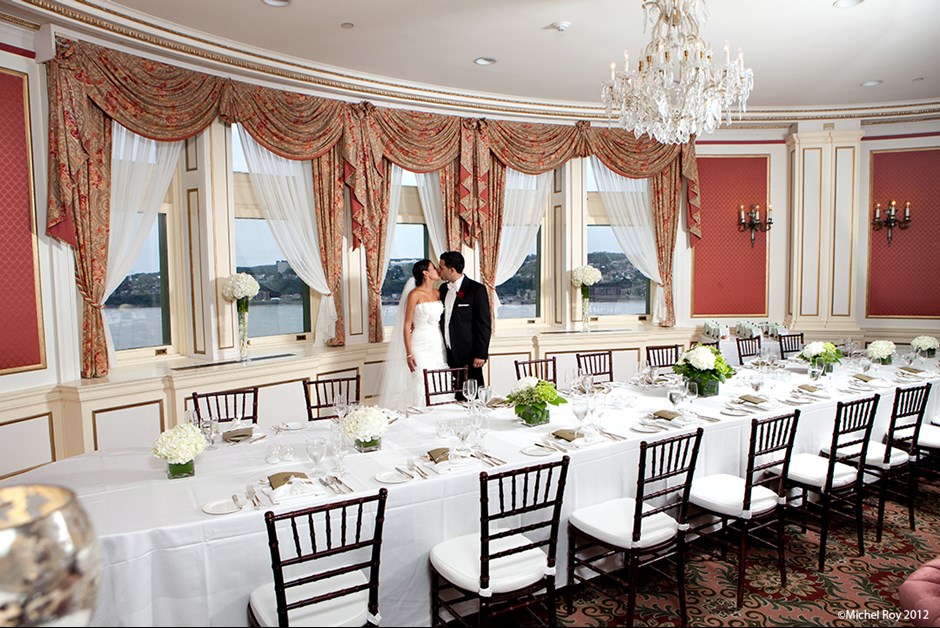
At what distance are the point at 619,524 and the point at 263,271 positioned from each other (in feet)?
13.1

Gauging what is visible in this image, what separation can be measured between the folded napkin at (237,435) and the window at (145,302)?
2.17 meters

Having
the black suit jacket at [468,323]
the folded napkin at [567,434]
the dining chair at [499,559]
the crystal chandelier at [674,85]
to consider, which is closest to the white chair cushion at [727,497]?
the folded napkin at [567,434]

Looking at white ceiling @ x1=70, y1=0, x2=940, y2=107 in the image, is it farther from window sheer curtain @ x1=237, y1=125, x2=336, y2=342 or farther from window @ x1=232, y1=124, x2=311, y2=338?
window @ x1=232, y1=124, x2=311, y2=338

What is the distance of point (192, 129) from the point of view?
189 inches

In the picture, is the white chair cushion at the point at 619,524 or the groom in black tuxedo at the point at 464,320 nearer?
the white chair cushion at the point at 619,524

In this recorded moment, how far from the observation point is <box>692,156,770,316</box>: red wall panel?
7.53 meters

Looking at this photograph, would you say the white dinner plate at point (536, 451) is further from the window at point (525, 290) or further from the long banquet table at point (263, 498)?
the window at point (525, 290)

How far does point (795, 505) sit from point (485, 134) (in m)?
4.45

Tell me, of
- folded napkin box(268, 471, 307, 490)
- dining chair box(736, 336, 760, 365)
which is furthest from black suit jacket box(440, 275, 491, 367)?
folded napkin box(268, 471, 307, 490)

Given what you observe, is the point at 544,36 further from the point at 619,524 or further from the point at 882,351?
the point at 882,351

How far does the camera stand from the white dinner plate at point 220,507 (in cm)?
231

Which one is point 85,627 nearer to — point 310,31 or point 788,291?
point 310,31

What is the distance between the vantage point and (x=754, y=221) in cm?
748

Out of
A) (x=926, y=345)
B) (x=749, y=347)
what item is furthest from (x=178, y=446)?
(x=926, y=345)
